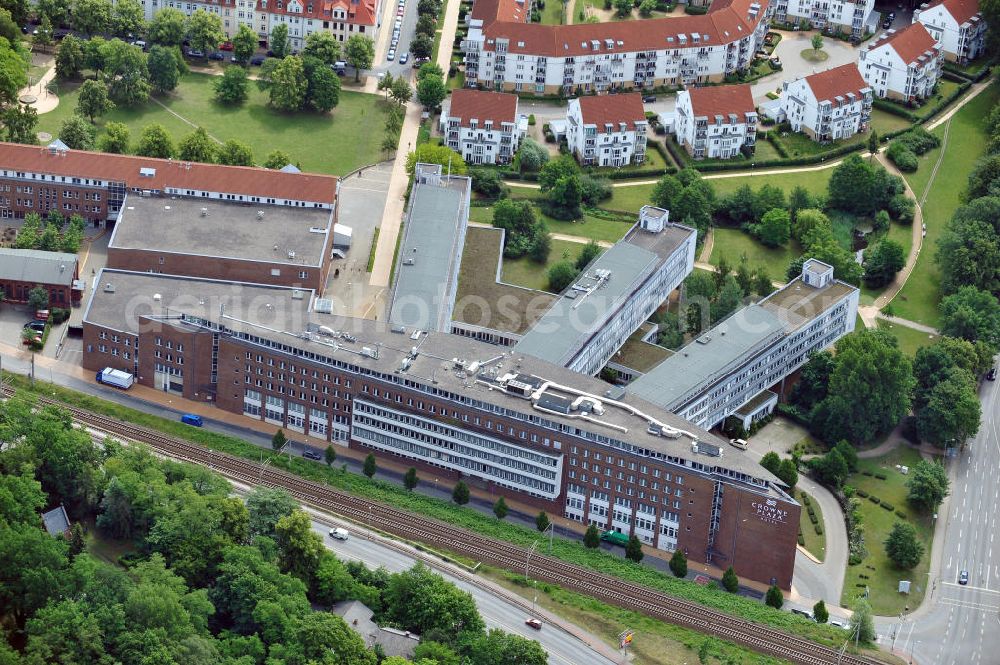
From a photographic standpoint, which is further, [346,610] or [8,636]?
[346,610]

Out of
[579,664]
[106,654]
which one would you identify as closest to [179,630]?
[106,654]

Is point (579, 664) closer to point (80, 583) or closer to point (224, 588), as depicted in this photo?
point (224, 588)

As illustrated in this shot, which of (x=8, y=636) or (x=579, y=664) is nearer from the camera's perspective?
(x=8, y=636)

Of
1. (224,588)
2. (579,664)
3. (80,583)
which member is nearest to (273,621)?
(224,588)

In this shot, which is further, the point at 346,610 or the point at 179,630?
the point at 346,610

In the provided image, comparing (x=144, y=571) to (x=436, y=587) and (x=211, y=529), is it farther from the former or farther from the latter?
(x=436, y=587)

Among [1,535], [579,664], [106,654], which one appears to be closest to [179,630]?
[106,654]
